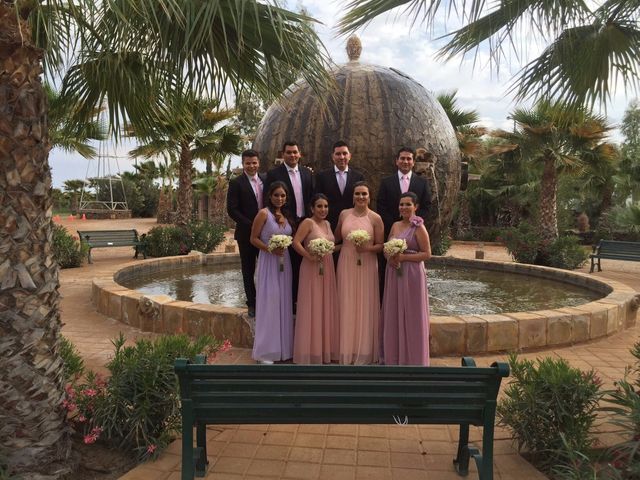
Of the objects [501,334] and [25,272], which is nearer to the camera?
[25,272]

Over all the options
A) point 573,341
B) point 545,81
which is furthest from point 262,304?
point 545,81

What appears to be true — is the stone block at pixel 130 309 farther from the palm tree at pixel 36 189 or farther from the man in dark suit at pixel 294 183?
the palm tree at pixel 36 189

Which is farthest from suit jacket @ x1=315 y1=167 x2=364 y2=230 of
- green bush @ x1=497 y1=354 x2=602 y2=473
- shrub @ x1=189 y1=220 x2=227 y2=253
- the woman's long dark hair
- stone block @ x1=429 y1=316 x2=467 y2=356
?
shrub @ x1=189 y1=220 x2=227 y2=253

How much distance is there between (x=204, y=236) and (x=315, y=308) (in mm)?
9789

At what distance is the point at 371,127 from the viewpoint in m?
5.72

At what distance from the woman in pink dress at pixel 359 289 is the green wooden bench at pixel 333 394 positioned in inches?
71.0

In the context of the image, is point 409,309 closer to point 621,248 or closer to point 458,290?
point 458,290

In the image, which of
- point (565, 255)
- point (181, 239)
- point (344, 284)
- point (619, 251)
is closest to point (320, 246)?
point (344, 284)

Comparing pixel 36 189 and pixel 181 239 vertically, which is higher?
pixel 36 189

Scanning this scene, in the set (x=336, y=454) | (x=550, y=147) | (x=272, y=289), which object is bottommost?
(x=336, y=454)

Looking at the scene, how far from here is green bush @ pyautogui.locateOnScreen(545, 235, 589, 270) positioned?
13.1 m

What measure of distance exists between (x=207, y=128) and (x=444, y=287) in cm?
1172

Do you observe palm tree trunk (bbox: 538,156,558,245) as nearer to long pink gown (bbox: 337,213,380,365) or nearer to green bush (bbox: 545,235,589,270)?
green bush (bbox: 545,235,589,270)

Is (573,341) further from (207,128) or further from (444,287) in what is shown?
(207,128)
